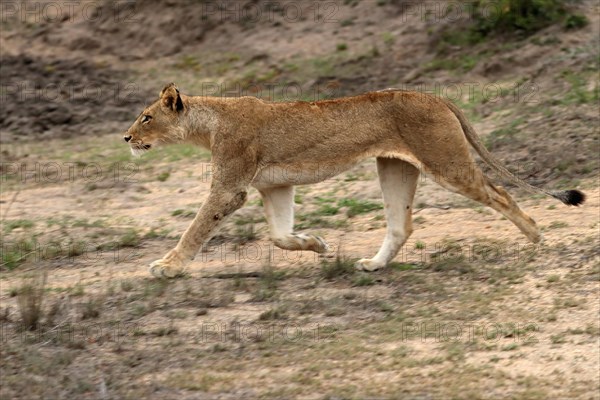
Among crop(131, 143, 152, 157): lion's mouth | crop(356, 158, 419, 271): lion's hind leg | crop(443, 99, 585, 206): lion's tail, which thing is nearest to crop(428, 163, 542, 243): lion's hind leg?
crop(443, 99, 585, 206): lion's tail

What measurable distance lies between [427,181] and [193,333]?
4.17 meters

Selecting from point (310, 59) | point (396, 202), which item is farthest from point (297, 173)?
point (310, 59)

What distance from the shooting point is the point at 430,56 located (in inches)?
580

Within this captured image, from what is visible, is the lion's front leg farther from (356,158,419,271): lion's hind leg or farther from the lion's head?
(356,158,419,271): lion's hind leg

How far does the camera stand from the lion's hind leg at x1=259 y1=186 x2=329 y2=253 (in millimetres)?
8711

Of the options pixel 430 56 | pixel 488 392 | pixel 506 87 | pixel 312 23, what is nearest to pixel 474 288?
pixel 488 392

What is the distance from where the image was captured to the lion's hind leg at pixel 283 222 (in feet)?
28.6

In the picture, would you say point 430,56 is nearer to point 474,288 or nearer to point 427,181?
point 427,181

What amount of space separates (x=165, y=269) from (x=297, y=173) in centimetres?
120

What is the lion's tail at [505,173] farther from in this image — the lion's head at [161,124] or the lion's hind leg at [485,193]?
the lion's head at [161,124]

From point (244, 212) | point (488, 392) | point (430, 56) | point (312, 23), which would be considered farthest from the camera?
point (312, 23)

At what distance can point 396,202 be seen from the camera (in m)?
8.75

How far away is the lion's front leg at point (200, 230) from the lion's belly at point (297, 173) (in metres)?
0.28

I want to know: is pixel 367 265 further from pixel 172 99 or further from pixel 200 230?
pixel 172 99
